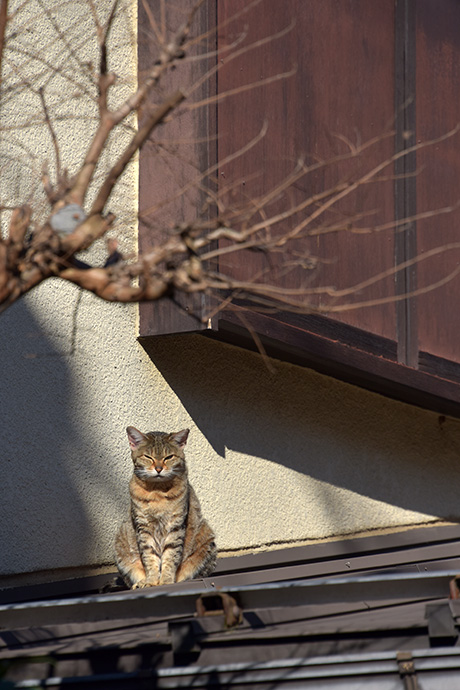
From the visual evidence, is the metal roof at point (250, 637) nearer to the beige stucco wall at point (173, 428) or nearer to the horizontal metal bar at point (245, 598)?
the horizontal metal bar at point (245, 598)

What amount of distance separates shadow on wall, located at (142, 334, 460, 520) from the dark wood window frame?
0.50ft

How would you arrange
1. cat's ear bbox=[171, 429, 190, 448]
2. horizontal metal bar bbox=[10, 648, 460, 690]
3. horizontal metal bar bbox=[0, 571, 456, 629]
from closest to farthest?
horizontal metal bar bbox=[10, 648, 460, 690] → horizontal metal bar bbox=[0, 571, 456, 629] → cat's ear bbox=[171, 429, 190, 448]

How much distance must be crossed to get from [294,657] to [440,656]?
45 centimetres

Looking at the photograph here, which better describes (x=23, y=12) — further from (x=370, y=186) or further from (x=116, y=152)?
(x=370, y=186)

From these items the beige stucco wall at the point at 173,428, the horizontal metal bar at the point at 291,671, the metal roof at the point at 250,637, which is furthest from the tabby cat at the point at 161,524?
the horizontal metal bar at the point at 291,671

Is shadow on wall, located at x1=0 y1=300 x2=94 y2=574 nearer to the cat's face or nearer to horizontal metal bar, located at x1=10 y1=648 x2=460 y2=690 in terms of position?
the cat's face

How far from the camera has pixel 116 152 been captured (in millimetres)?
5219

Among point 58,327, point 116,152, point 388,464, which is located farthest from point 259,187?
point 388,464

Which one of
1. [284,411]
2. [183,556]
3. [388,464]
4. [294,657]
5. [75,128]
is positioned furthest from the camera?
[388,464]

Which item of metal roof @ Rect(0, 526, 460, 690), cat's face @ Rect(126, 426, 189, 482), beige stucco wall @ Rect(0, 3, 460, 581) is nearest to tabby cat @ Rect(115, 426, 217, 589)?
cat's face @ Rect(126, 426, 189, 482)

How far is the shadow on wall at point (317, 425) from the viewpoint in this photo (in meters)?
5.57

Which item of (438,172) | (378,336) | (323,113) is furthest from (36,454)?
(438,172)

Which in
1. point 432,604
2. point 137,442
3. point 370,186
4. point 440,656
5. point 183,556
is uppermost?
point 370,186

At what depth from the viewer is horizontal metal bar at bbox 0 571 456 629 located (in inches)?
122
